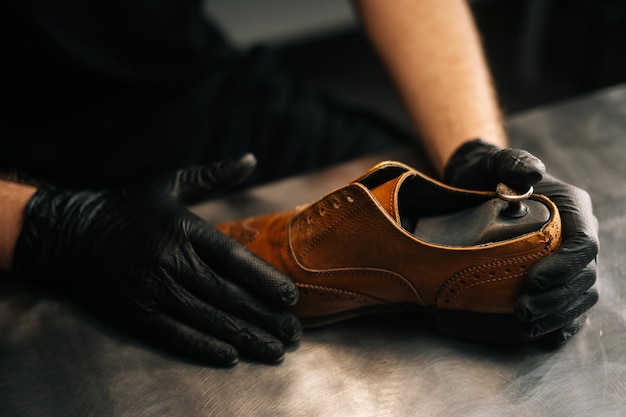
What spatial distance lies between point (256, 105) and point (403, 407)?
697mm

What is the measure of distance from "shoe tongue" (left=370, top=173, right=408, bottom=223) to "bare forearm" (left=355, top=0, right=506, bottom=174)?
29 cm

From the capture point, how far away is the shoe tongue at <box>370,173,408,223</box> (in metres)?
0.69

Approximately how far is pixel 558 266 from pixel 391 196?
20 cm

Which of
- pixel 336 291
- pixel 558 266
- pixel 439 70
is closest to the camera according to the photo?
pixel 558 266

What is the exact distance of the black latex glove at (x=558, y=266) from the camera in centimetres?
65

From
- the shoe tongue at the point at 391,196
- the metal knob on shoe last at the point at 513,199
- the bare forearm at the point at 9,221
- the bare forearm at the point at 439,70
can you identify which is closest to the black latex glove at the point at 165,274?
the bare forearm at the point at 9,221

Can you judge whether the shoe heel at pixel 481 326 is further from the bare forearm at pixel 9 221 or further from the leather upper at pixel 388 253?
the bare forearm at pixel 9 221

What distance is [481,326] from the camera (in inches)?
29.0

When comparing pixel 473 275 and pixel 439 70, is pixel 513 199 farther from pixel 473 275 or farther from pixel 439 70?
pixel 439 70

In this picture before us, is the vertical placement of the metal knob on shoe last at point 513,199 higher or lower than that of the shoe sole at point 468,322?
higher

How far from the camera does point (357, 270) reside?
29.1 inches

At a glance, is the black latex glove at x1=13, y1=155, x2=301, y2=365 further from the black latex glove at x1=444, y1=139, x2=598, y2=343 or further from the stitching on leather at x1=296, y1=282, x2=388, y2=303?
the black latex glove at x1=444, y1=139, x2=598, y2=343

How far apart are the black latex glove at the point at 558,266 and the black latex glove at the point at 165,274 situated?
0.28 metres

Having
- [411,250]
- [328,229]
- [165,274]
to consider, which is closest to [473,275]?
[411,250]
